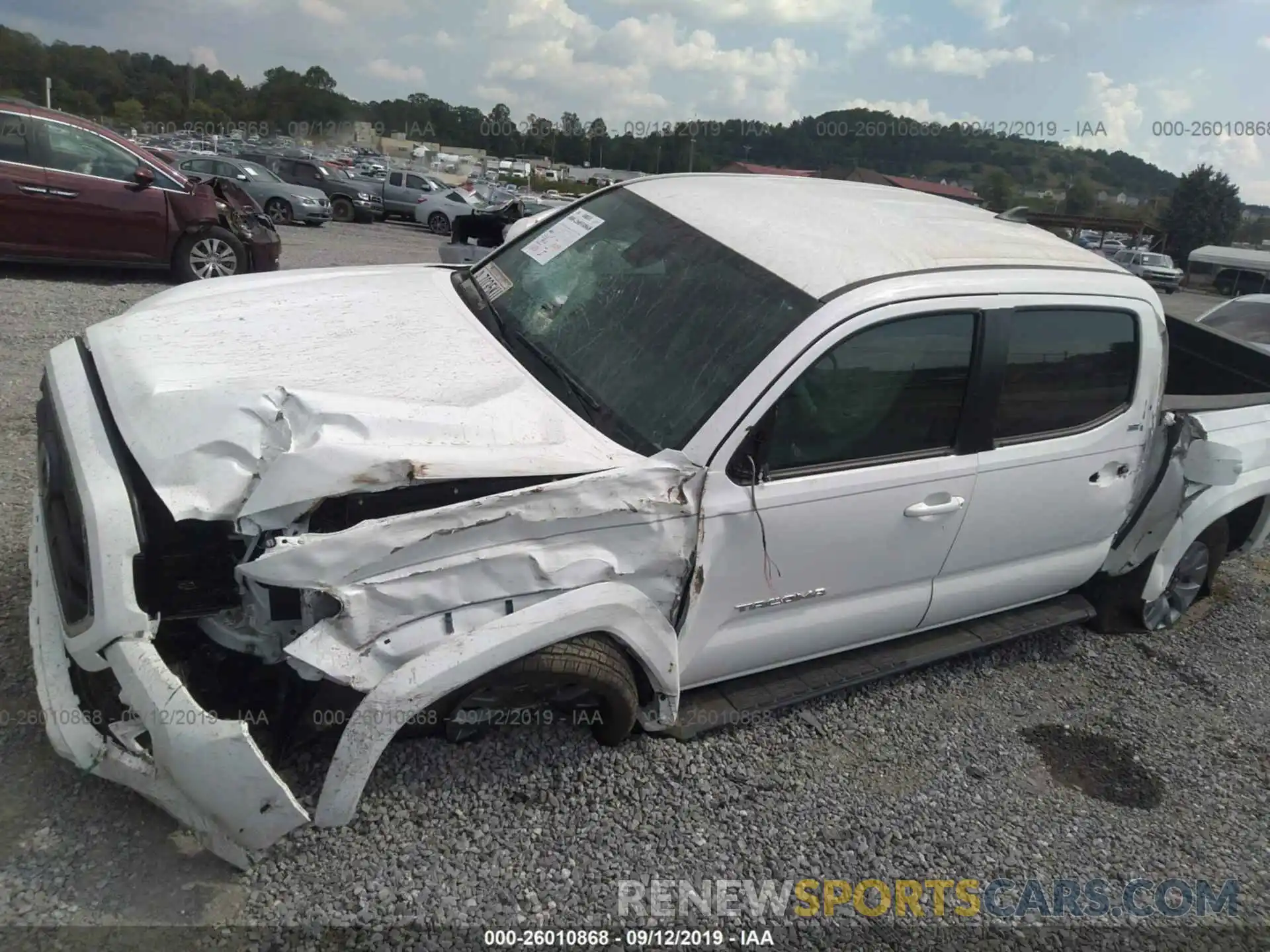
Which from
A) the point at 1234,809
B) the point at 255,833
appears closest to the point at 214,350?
the point at 255,833

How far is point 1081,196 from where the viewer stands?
1732 inches

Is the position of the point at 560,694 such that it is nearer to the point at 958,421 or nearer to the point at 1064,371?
the point at 958,421

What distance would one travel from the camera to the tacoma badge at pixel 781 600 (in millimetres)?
2744

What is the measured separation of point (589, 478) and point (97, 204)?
26.7 ft

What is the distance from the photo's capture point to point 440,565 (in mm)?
2158

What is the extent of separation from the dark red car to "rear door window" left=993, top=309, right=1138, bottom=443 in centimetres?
701

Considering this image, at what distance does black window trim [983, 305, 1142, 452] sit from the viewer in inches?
120

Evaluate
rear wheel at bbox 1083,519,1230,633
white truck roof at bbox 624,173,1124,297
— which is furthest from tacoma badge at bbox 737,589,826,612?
rear wheel at bbox 1083,519,1230,633

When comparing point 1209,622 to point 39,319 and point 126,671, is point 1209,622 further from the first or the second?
point 39,319

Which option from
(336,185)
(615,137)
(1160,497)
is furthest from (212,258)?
(615,137)

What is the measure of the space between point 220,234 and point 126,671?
8029 mm

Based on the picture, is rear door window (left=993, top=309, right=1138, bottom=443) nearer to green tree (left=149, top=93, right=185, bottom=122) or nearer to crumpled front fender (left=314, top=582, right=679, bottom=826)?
crumpled front fender (left=314, top=582, right=679, bottom=826)

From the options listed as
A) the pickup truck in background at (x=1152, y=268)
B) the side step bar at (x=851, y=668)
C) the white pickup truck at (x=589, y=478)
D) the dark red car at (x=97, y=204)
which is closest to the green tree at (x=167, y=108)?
the pickup truck in background at (x=1152, y=268)

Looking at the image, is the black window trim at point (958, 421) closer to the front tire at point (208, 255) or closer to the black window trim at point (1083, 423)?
the black window trim at point (1083, 423)
